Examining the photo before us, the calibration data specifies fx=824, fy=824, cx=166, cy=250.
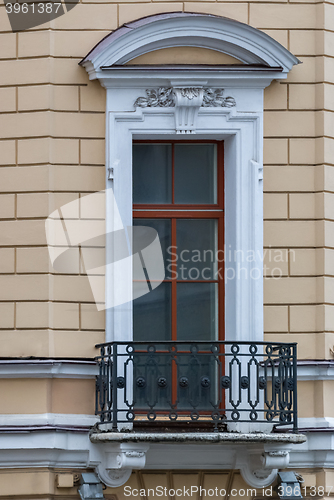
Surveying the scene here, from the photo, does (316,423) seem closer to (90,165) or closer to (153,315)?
(153,315)

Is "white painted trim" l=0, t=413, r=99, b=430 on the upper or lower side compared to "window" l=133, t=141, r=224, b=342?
lower

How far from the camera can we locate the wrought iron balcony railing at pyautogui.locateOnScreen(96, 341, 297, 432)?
26.8 feet

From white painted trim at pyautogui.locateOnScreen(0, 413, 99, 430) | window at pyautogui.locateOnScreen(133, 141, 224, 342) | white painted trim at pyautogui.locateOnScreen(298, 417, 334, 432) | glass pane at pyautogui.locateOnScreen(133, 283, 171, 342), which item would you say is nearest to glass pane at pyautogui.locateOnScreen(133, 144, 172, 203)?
window at pyautogui.locateOnScreen(133, 141, 224, 342)

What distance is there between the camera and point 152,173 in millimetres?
9227

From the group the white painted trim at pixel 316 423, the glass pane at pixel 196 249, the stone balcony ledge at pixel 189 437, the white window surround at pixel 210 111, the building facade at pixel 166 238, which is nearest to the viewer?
the stone balcony ledge at pixel 189 437

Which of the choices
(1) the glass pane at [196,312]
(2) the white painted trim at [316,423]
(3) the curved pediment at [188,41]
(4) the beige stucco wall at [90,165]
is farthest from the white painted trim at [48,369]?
(3) the curved pediment at [188,41]

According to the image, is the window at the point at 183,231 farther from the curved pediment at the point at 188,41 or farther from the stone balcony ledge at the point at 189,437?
the stone balcony ledge at the point at 189,437

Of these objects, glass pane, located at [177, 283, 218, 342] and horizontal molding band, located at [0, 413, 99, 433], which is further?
glass pane, located at [177, 283, 218, 342]

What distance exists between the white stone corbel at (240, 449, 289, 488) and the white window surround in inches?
47.8

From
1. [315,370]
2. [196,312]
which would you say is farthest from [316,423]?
[196,312]

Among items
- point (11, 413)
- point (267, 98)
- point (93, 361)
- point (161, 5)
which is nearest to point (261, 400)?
point (93, 361)

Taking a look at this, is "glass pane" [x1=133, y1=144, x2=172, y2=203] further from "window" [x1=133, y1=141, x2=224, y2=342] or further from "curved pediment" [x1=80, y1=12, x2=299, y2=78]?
"curved pediment" [x1=80, y1=12, x2=299, y2=78]

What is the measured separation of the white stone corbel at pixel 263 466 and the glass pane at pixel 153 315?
5.19ft

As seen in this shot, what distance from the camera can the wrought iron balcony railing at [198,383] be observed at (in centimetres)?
816
